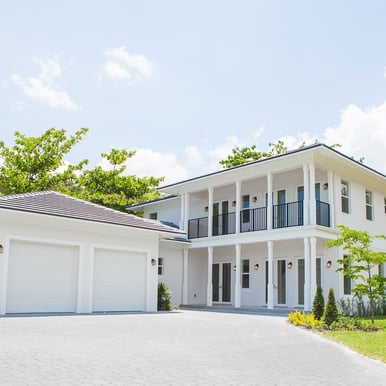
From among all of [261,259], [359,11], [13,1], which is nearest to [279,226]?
[261,259]

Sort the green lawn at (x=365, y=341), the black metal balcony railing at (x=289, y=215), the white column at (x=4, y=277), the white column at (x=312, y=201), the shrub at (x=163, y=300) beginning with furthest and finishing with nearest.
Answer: the black metal balcony railing at (x=289, y=215) → the shrub at (x=163, y=300) → the white column at (x=312, y=201) → the white column at (x=4, y=277) → the green lawn at (x=365, y=341)

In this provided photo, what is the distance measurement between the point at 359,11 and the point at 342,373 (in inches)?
446

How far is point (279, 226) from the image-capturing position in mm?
20391

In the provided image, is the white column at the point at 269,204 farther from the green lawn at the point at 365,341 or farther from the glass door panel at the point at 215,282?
the green lawn at the point at 365,341

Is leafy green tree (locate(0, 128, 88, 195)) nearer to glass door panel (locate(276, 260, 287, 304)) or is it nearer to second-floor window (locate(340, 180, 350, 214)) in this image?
glass door panel (locate(276, 260, 287, 304))

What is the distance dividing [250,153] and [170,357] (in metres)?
32.8

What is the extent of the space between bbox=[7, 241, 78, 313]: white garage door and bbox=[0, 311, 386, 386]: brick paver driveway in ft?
9.80

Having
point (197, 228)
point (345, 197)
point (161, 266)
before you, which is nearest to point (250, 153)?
point (197, 228)

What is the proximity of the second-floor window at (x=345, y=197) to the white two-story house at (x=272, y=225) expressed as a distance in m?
0.04

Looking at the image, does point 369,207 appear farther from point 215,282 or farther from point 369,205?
point 215,282

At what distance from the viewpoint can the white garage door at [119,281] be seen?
16281 mm

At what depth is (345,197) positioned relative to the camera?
19.9 meters

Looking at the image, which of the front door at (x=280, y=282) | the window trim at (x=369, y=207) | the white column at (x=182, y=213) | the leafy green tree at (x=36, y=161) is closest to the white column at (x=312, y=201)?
the front door at (x=280, y=282)

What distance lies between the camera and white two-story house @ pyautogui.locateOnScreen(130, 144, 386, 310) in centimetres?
1841
